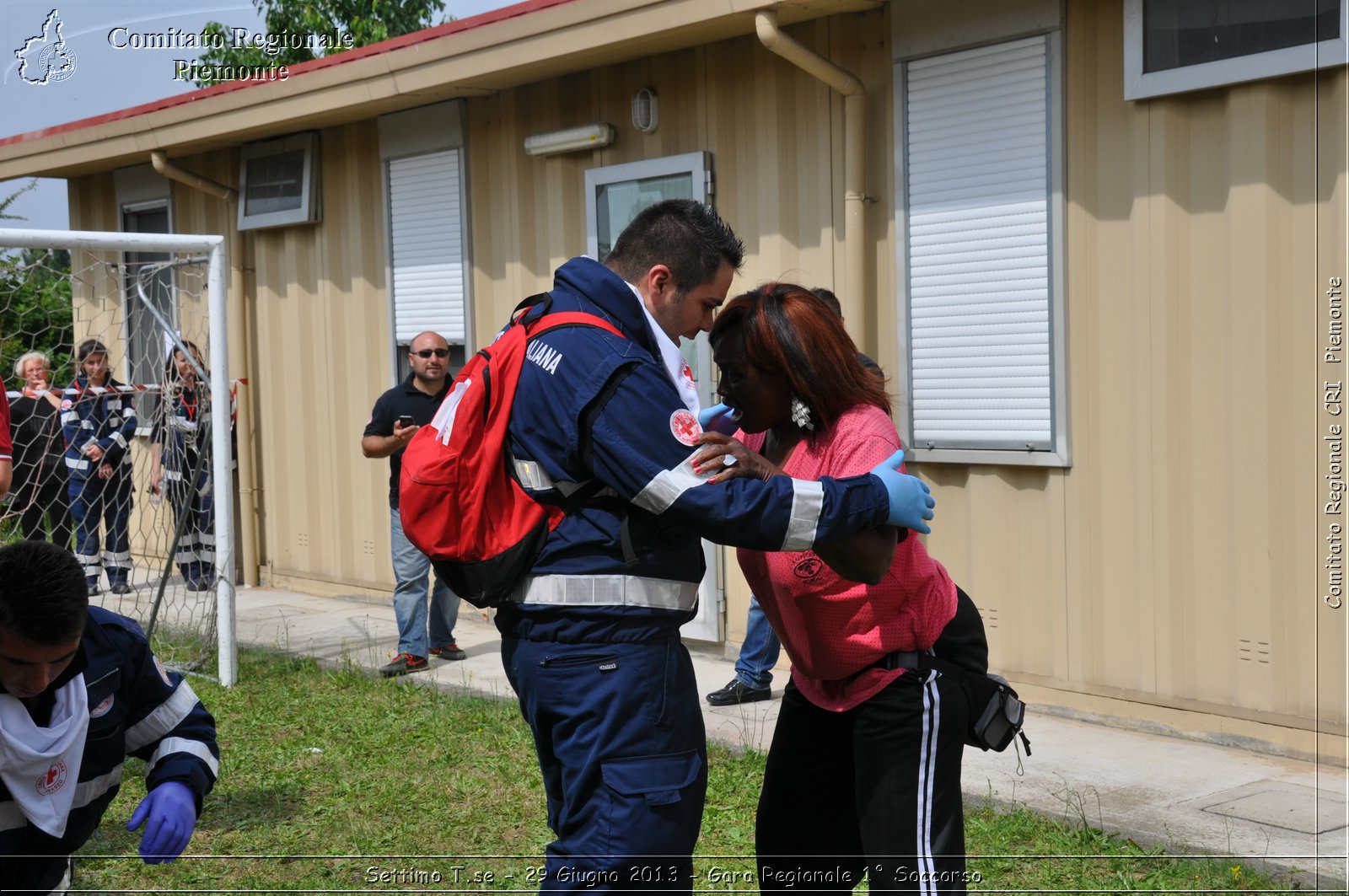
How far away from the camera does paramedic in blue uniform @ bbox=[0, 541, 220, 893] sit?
9.12 feet

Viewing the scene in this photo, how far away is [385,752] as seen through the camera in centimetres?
656

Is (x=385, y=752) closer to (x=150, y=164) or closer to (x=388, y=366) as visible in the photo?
(x=388, y=366)

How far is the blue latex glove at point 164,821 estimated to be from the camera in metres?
2.88

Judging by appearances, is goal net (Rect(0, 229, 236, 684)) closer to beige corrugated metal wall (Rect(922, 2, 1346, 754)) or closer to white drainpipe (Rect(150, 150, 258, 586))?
white drainpipe (Rect(150, 150, 258, 586))

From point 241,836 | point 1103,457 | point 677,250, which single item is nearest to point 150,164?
point 241,836

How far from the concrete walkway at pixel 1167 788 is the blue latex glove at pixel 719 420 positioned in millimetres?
2127

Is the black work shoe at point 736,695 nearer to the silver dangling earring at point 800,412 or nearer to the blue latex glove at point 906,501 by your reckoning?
the silver dangling earring at point 800,412

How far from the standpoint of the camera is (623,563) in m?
3.01

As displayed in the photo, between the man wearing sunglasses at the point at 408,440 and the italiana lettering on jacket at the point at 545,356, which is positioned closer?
the italiana lettering on jacket at the point at 545,356

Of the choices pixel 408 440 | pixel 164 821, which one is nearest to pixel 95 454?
pixel 408 440

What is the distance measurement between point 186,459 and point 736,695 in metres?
4.82

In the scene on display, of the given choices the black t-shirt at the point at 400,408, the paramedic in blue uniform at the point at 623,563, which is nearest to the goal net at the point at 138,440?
the black t-shirt at the point at 400,408

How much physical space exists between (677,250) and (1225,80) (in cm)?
369

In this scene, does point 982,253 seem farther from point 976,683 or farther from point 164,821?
point 164,821
